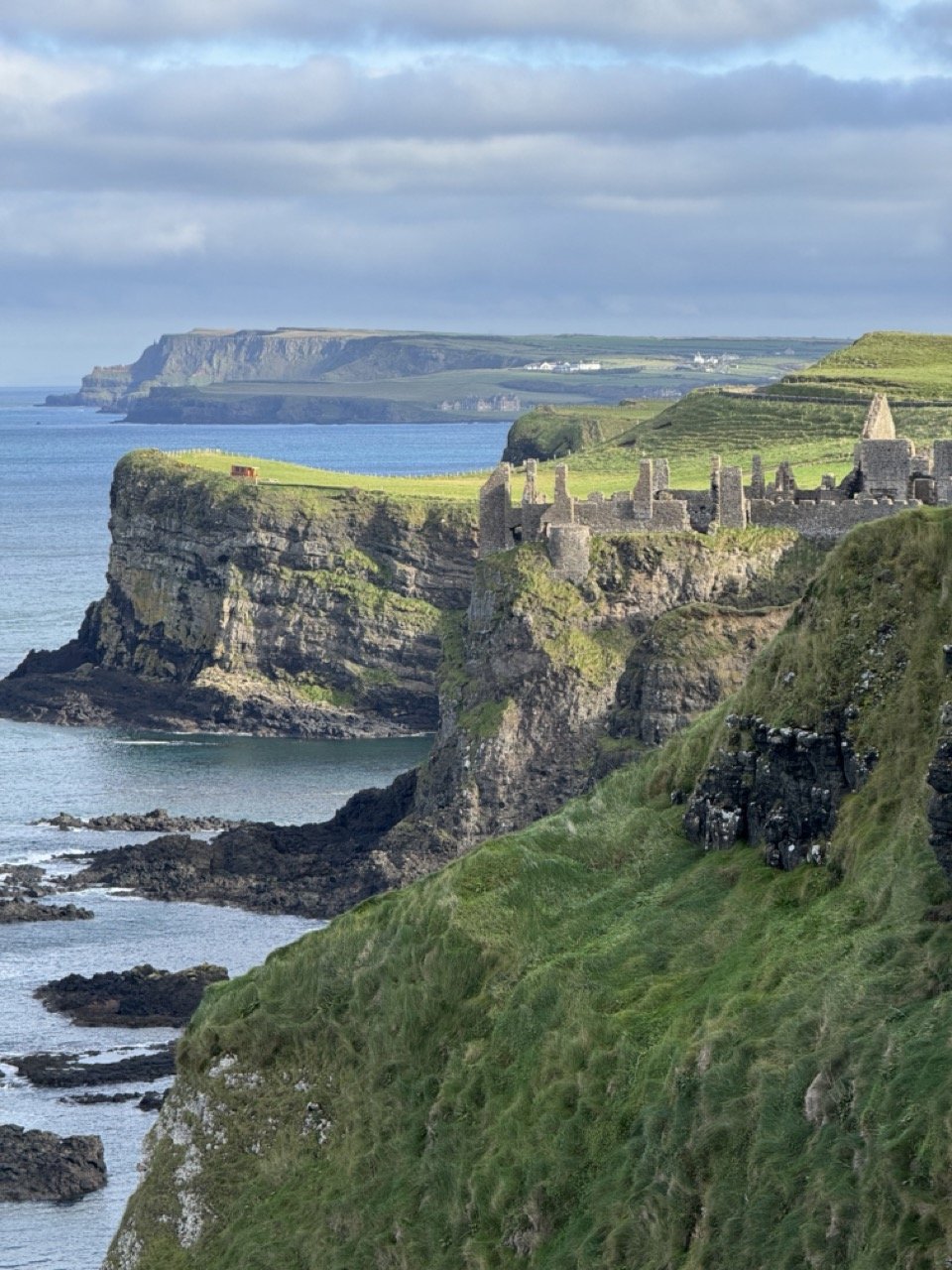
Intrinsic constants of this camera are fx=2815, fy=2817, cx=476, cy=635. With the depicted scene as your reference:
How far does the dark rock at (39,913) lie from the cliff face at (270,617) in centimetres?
5071

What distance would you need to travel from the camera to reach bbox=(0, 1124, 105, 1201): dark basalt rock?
62.2 m

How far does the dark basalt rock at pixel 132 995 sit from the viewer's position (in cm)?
7906

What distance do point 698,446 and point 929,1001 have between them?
122790mm

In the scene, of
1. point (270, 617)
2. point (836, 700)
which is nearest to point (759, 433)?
point (270, 617)

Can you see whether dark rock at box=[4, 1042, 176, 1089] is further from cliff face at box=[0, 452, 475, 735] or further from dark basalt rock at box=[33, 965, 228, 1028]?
cliff face at box=[0, 452, 475, 735]

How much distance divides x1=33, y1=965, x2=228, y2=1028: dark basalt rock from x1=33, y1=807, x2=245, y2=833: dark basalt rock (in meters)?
26.0

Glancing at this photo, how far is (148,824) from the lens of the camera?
112m

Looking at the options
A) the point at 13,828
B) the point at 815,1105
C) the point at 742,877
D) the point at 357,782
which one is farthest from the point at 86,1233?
the point at 357,782

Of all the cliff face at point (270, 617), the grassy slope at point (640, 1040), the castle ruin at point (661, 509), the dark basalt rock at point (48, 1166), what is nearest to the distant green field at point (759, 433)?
the cliff face at point (270, 617)

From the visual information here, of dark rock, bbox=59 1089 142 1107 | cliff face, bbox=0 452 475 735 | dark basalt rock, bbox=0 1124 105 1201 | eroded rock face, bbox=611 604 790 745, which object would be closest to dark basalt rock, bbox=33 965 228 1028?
dark rock, bbox=59 1089 142 1107

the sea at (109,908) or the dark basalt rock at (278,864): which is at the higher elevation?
the dark basalt rock at (278,864)

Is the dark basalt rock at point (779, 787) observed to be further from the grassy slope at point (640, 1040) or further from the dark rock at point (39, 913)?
the dark rock at point (39, 913)

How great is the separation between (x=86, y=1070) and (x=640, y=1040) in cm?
4145

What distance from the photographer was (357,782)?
12469 centimetres
